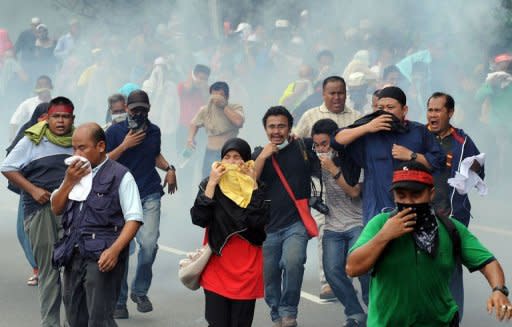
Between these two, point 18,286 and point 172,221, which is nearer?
point 18,286

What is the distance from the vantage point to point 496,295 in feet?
14.2

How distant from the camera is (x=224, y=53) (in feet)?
66.8

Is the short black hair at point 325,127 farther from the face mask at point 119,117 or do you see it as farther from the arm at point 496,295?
the arm at point 496,295

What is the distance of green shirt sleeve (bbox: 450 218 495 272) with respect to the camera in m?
4.51

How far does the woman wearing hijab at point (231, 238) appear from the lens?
239 inches

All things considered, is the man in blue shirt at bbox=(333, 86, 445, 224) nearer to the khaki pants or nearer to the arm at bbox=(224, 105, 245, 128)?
the khaki pants

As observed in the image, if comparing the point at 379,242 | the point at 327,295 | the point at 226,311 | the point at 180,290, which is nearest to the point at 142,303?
the point at 180,290

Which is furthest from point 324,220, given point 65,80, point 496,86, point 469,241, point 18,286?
point 65,80

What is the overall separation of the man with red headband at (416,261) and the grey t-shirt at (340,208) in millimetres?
3239

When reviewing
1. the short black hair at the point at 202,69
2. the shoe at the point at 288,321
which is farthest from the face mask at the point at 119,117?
the short black hair at the point at 202,69

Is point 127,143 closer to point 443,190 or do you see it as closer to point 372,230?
point 443,190

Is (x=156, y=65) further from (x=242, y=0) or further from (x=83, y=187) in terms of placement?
(x=83, y=187)

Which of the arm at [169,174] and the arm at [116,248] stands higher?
the arm at [169,174]

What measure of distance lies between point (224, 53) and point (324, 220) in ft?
40.1
